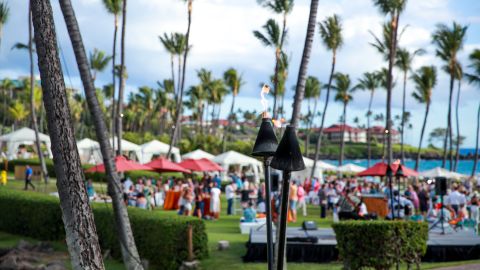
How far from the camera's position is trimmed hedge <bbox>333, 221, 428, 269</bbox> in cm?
1408

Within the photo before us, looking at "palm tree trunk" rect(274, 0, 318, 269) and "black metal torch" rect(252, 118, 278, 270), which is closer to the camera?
"black metal torch" rect(252, 118, 278, 270)

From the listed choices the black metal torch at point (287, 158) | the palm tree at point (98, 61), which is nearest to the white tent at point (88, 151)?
the palm tree at point (98, 61)

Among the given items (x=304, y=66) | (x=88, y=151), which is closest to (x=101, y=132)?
(x=304, y=66)

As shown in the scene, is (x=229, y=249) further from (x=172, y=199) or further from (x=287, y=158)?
(x=287, y=158)

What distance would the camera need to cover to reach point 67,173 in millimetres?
8352

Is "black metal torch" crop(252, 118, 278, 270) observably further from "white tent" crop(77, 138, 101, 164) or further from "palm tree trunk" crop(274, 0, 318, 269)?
"white tent" crop(77, 138, 101, 164)

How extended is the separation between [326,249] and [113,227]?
19.5 ft

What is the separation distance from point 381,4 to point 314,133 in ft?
471

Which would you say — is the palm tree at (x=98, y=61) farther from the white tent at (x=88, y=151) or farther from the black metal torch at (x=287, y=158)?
the black metal torch at (x=287, y=158)

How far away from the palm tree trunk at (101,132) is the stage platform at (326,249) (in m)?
4.90

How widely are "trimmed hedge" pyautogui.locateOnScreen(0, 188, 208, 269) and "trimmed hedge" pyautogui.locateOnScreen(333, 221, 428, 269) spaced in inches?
155

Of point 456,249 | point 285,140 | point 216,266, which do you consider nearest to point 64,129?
point 285,140

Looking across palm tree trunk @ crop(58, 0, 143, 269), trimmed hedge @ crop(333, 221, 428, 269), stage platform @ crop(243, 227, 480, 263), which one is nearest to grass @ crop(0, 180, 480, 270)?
stage platform @ crop(243, 227, 480, 263)

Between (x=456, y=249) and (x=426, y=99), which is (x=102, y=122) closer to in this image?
(x=456, y=249)
